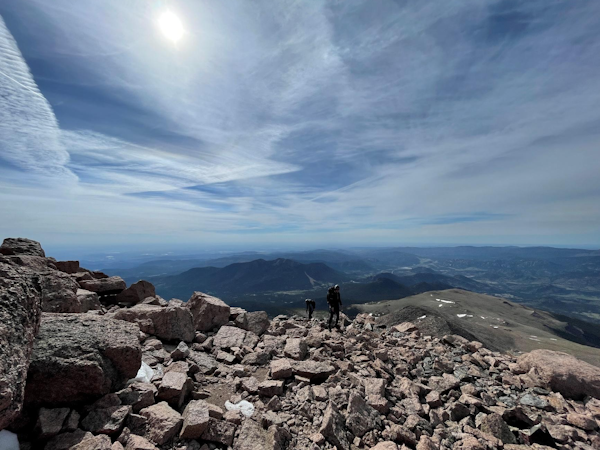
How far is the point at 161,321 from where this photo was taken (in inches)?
500

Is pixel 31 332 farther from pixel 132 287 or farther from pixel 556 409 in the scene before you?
pixel 556 409

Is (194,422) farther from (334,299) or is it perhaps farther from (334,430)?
(334,299)

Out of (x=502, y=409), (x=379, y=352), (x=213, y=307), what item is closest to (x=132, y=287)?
(x=213, y=307)

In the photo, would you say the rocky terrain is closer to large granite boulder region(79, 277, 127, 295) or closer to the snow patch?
the snow patch

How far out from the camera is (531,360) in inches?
530

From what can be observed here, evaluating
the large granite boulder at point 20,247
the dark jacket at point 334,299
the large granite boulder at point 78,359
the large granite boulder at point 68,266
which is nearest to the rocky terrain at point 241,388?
the large granite boulder at point 78,359

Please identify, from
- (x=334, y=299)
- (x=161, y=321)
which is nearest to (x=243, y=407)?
(x=161, y=321)

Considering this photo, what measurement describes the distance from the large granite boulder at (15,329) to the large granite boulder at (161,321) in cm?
636

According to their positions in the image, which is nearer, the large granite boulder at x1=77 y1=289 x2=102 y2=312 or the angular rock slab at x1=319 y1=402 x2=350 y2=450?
the angular rock slab at x1=319 y1=402 x2=350 y2=450

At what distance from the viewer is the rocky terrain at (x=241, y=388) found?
6.00 metres

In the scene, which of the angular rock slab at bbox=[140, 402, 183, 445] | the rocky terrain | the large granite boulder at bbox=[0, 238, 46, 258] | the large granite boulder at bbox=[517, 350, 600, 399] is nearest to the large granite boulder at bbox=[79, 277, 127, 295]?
the rocky terrain

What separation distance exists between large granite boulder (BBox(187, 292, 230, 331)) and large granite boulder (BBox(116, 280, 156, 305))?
3941mm

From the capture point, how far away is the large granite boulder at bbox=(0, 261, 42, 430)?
4750 mm

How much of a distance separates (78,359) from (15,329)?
184cm
